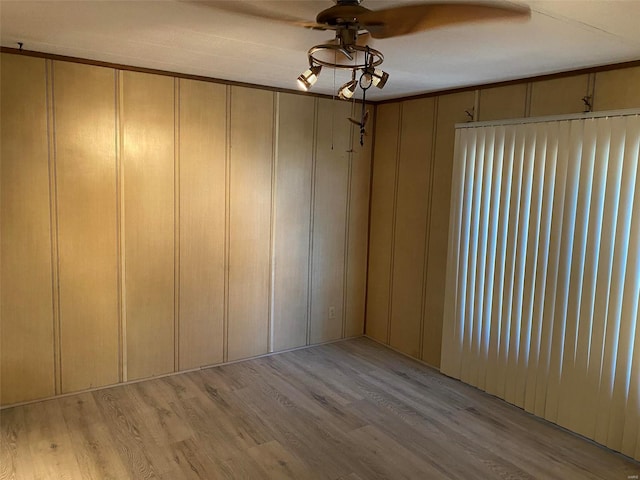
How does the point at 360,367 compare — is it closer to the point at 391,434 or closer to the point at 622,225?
the point at 391,434

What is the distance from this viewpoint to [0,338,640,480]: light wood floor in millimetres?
2789

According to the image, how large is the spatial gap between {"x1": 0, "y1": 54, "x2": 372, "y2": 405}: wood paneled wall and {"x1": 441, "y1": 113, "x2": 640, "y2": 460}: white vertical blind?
50.2 inches

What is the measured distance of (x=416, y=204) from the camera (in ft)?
14.4

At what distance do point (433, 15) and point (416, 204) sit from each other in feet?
7.79

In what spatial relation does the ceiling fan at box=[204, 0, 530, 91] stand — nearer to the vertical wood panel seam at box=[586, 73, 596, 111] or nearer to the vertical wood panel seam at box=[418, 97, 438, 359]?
the vertical wood panel seam at box=[586, 73, 596, 111]

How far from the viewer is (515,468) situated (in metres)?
2.85

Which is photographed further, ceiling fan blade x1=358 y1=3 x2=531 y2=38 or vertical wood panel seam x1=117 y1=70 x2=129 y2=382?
vertical wood panel seam x1=117 y1=70 x2=129 y2=382

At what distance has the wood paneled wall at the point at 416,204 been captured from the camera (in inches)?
149

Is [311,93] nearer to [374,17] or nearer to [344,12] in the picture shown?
[374,17]

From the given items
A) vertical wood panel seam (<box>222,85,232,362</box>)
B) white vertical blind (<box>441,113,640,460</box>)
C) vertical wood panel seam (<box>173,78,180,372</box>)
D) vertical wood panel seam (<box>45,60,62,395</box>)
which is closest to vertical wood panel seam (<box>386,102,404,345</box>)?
white vertical blind (<box>441,113,640,460</box>)

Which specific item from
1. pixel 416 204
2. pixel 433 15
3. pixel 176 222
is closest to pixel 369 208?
pixel 416 204

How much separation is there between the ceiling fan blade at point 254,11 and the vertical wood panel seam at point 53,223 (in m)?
1.73

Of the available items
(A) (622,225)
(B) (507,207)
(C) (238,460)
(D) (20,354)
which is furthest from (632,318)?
(D) (20,354)

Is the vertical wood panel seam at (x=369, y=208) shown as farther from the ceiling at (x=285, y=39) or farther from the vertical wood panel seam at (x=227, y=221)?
the vertical wood panel seam at (x=227, y=221)
